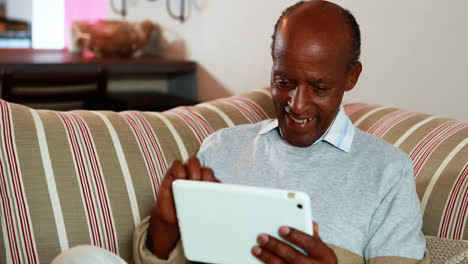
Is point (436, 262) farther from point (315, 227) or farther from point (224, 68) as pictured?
point (224, 68)

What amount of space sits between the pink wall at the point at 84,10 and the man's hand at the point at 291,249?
3.04 m

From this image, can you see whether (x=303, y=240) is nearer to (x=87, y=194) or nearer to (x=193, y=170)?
(x=193, y=170)

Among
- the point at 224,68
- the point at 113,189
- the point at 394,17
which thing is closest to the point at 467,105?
the point at 394,17

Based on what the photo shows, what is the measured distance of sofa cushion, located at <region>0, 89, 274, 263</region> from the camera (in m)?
1.05

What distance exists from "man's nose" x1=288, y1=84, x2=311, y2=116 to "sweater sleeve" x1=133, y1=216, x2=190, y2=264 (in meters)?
0.32

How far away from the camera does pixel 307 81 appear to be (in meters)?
0.96

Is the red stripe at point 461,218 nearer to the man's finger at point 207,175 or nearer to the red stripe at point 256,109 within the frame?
the man's finger at point 207,175

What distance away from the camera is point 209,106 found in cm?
137

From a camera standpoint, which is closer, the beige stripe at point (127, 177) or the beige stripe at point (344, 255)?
the beige stripe at point (344, 255)

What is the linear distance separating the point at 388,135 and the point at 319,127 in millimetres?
244

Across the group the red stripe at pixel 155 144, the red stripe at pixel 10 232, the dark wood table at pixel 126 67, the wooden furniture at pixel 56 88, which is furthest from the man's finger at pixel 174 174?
the dark wood table at pixel 126 67

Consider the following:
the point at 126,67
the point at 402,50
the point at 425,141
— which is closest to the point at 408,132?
the point at 425,141

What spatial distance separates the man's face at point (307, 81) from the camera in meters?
0.94

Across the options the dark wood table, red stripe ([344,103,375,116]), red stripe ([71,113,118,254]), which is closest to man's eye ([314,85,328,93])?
red stripe ([344,103,375,116])
